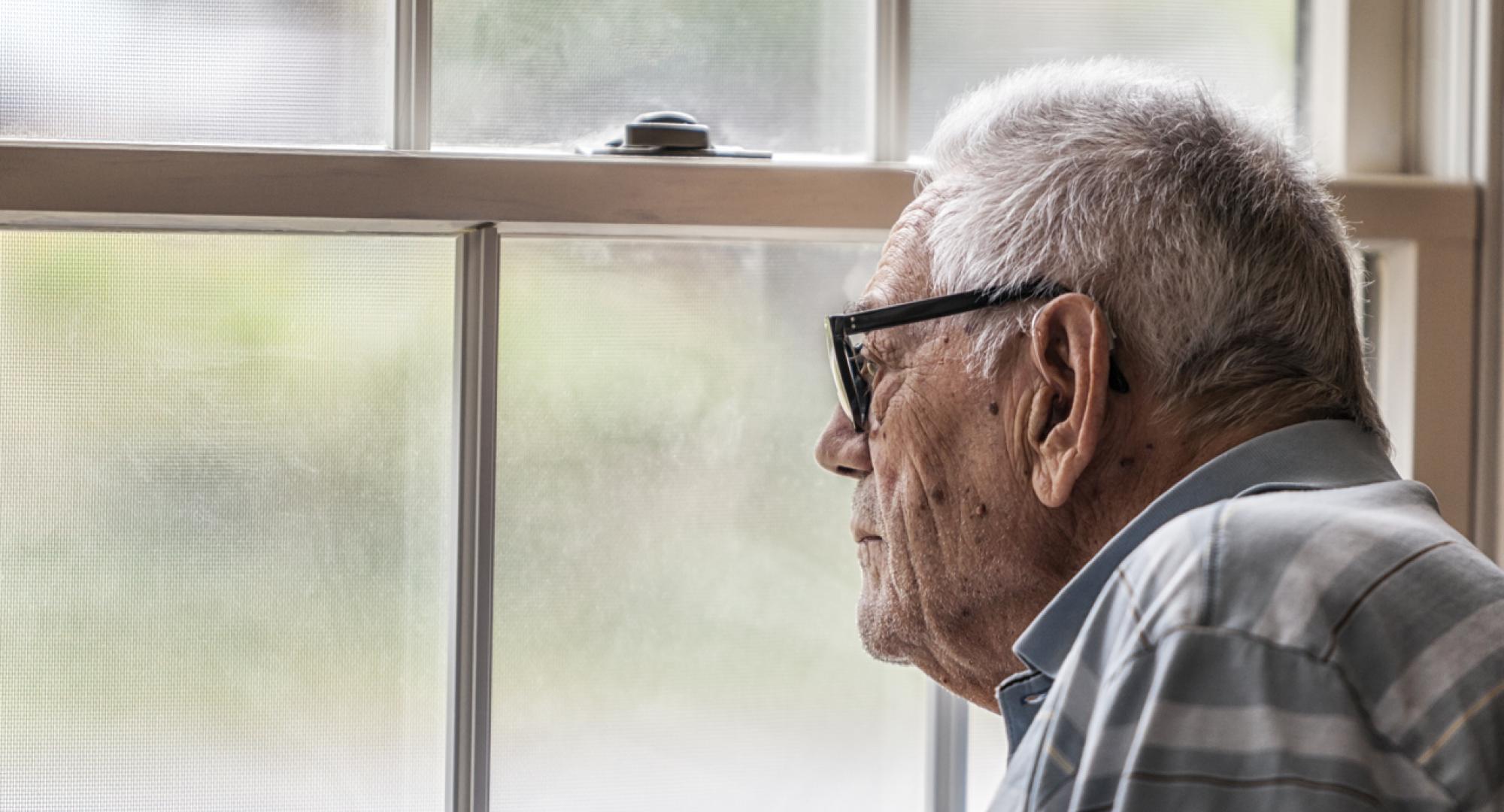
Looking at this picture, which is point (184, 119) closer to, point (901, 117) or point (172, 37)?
point (172, 37)

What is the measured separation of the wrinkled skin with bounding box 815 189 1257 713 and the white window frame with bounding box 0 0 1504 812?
0.27 m

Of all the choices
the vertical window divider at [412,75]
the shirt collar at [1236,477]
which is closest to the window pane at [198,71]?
the vertical window divider at [412,75]

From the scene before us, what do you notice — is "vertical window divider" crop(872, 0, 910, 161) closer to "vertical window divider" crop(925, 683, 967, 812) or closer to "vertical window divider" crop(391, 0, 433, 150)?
"vertical window divider" crop(391, 0, 433, 150)

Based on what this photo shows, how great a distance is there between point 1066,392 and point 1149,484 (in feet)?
0.29

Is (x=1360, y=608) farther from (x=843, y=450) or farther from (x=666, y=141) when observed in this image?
(x=666, y=141)

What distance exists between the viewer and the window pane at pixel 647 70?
126 cm

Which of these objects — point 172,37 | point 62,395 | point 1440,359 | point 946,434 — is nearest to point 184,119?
point 172,37

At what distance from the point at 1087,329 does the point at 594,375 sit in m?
0.60


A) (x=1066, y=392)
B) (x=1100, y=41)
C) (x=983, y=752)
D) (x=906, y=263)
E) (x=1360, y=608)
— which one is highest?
(x=1100, y=41)

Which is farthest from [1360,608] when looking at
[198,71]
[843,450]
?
[198,71]

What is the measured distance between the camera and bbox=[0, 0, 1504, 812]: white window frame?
115 centimetres

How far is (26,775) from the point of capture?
1.22 m

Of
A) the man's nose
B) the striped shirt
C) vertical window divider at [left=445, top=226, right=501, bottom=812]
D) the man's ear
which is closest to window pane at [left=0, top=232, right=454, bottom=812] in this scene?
vertical window divider at [left=445, top=226, right=501, bottom=812]

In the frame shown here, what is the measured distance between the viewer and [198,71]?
1.20 metres
